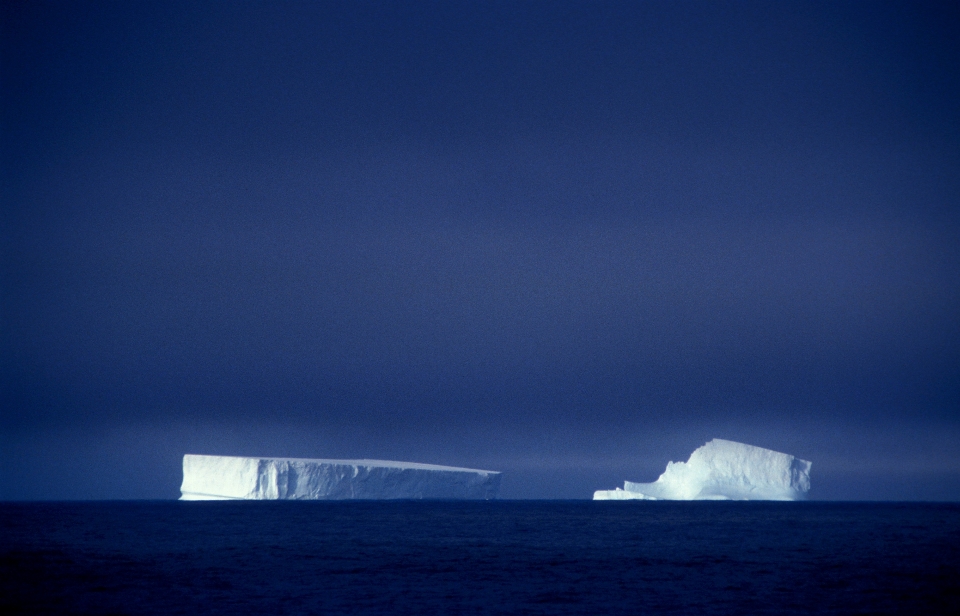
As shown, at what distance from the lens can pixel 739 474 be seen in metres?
46.4

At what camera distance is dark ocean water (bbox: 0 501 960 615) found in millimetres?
15820

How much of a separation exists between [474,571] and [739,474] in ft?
94.0

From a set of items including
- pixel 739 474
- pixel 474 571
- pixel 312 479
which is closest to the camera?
pixel 474 571

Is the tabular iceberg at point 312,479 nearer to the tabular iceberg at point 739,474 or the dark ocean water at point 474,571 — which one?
the dark ocean water at point 474,571

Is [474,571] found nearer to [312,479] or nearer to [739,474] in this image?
[312,479]

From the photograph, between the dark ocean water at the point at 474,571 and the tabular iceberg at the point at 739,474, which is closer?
the dark ocean water at the point at 474,571

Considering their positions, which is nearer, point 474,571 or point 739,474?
point 474,571

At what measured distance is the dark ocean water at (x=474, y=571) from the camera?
51.9 feet

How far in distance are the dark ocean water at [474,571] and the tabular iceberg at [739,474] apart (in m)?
10.1

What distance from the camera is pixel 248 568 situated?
20781 mm

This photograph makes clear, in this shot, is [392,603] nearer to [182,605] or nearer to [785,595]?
[182,605]

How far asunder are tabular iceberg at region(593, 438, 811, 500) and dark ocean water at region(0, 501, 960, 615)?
10.1 m

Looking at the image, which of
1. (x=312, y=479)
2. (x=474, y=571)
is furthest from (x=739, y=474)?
(x=474, y=571)

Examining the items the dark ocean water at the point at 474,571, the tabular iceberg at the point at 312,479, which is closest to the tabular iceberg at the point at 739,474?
the dark ocean water at the point at 474,571
